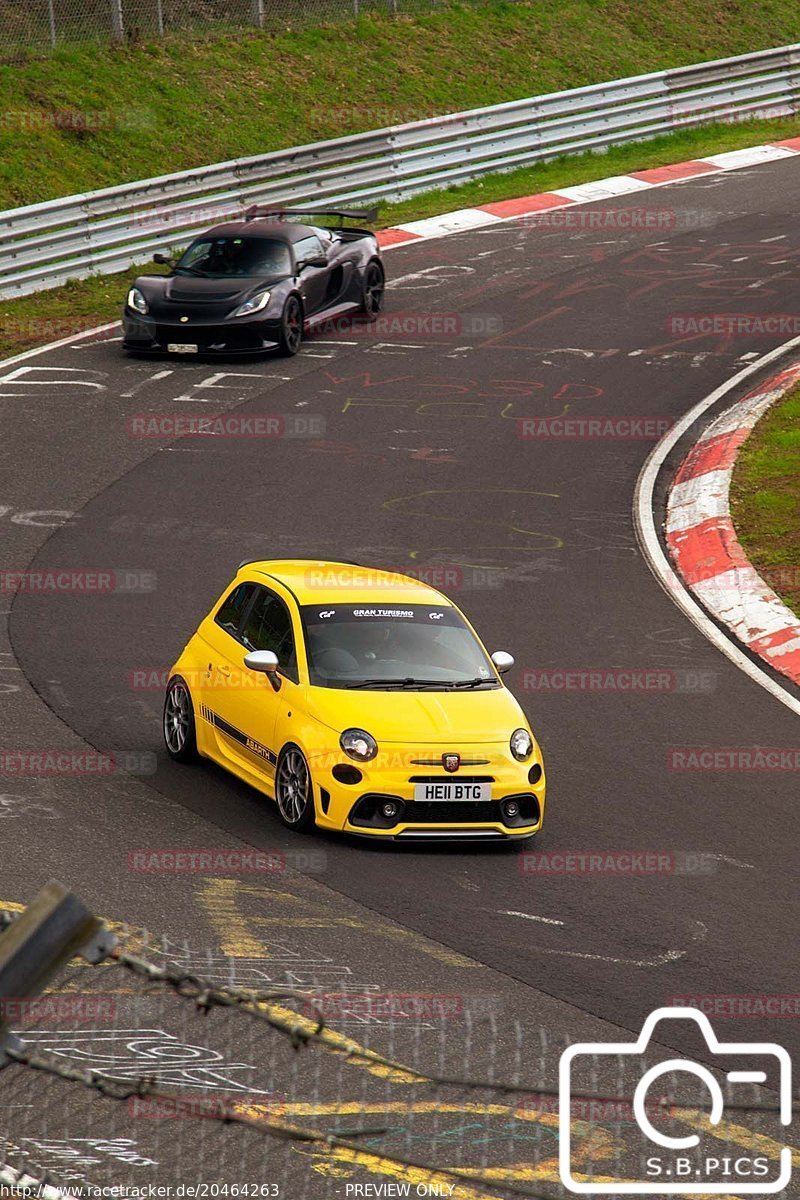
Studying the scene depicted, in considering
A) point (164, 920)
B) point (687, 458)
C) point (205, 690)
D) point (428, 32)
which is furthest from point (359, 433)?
point (428, 32)

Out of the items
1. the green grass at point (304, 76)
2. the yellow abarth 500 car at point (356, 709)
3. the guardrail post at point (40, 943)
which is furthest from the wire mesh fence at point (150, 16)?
the guardrail post at point (40, 943)

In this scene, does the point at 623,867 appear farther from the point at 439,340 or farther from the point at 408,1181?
the point at 439,340

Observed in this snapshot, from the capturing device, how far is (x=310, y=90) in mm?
34906

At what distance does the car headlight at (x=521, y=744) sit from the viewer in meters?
10.8

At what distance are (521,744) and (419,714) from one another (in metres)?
0.69

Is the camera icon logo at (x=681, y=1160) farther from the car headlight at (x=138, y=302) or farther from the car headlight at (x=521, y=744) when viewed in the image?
the car headlight at (x=138, y=302)

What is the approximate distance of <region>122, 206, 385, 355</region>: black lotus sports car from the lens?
22.3m

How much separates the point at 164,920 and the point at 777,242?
22860 mm

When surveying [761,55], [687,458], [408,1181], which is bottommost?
[687,458]

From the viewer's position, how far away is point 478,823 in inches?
420

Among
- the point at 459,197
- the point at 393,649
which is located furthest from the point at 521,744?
the point at 459,197

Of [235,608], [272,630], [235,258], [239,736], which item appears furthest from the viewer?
[235,258]

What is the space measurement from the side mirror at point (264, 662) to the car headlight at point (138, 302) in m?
12.1

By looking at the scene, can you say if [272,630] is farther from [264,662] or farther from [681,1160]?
[681,1160]
